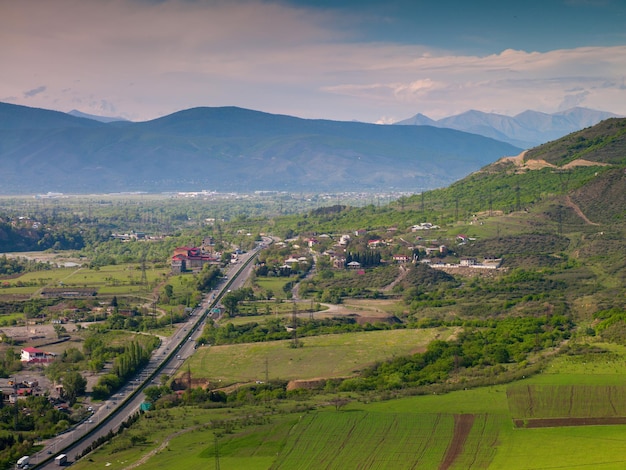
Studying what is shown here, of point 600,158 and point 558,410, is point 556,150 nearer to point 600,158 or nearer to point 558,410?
point 600,158

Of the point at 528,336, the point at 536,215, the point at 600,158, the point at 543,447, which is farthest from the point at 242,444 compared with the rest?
the point at 600,158

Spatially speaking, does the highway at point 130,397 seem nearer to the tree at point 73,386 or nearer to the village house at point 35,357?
the tree at point 73,386

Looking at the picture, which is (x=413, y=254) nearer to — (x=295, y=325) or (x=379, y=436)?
(x=295, y=325)

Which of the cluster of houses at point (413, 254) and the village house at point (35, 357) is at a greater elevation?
the cluster of houses at point (413, 254)

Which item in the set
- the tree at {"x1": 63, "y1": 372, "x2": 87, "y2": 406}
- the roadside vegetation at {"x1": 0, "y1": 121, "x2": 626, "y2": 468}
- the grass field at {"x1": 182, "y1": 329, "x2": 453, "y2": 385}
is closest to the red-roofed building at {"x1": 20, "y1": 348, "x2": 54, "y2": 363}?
the roadside vegetation at {"x1": 0, "y1": 121, "x2": 626, "y2": 468}

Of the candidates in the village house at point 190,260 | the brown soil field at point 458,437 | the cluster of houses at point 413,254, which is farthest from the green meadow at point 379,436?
the village house at point 190,260

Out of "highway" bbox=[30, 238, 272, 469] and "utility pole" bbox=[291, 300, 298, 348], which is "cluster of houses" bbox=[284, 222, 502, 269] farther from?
"utility pole" bbox=[291, 300, 298, 348]
